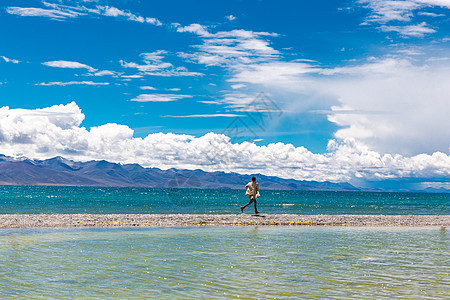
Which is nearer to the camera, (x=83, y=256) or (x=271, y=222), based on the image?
(x=83, y=256)

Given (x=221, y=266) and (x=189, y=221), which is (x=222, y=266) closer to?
(x=221, y=266)

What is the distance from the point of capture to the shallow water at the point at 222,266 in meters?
12.1

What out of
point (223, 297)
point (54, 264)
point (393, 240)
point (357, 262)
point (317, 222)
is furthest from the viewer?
point (317, 222)

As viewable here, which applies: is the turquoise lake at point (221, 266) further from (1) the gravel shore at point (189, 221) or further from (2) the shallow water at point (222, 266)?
(1) the gravel shore at point (189, 221)

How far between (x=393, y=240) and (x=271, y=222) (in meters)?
10.2

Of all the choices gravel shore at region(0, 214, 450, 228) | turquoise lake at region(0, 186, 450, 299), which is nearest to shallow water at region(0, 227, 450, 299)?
turquoise lake at region(0, 186, 450, 299)

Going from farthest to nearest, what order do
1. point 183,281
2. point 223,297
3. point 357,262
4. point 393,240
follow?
1. point 393,240
2. point 357,262
3. point 183,281
4. point 223,297

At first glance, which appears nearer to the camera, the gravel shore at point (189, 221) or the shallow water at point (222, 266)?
the shallow water at point (222, 266)

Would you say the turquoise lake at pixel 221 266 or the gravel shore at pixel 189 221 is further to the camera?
the gravel shore at pixel 189 221

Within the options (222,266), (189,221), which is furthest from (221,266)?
(189,221)

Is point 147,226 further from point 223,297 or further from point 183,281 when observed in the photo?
point 223,297

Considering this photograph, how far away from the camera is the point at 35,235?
2445 centimetres

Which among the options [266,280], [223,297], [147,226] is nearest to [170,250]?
[266,280]

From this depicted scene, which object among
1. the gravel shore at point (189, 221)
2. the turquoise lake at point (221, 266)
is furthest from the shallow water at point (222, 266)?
the gravel shore at point (189, 221)
